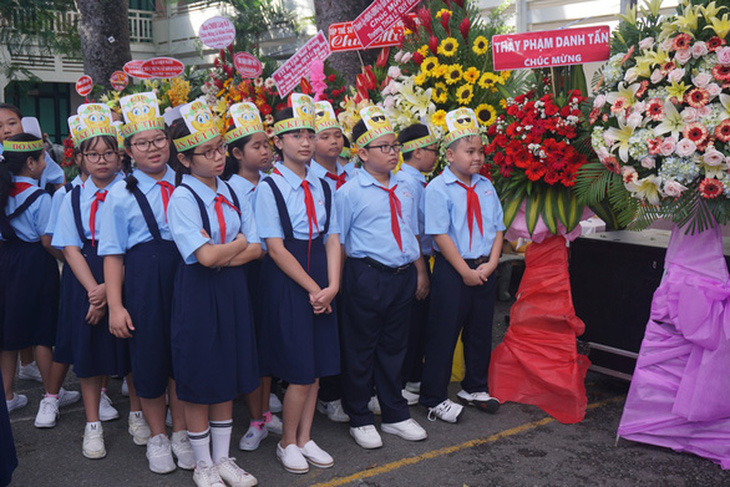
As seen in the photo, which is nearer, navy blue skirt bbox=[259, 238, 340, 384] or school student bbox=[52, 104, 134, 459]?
navy blue skirt bbox=[259, 238, 340, 384]

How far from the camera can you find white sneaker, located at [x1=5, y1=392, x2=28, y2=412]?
16.3 feet

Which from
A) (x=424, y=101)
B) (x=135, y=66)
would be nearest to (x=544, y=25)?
(x=135, y=66)

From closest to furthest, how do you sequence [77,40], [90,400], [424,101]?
[90,400], [424,101], [77,40]

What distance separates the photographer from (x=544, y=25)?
13.7 m

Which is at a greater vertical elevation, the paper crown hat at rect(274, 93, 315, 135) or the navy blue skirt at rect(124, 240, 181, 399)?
the paper crown hat at rect(274, 93, 315, 135)

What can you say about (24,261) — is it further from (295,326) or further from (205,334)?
(295,326)

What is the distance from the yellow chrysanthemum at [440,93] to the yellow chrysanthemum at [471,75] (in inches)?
6.4

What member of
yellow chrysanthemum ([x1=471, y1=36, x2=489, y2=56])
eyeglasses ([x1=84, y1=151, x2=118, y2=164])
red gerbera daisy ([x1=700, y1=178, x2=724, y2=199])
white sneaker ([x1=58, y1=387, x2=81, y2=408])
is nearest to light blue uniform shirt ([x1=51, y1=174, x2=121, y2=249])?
eyeglasses ([x1=84, y1=151, x2=118, y2=164])

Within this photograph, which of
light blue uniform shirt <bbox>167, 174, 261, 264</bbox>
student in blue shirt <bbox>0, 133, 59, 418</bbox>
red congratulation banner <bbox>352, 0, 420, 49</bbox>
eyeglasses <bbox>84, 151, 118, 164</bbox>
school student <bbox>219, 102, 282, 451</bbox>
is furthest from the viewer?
red congratulation banner <bbox>352, 0, 420, 49</bbox>

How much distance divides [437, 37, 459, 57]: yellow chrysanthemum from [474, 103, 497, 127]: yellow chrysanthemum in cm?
43

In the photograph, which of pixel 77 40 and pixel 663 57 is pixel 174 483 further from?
pixel 77 40

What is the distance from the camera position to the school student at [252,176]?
13.6 ft

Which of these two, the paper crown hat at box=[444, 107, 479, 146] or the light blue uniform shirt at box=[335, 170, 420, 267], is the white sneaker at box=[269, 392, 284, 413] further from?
the paper crown hat at box=[444, 107, 479, 146]

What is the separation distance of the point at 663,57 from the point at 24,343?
416 centimetres
